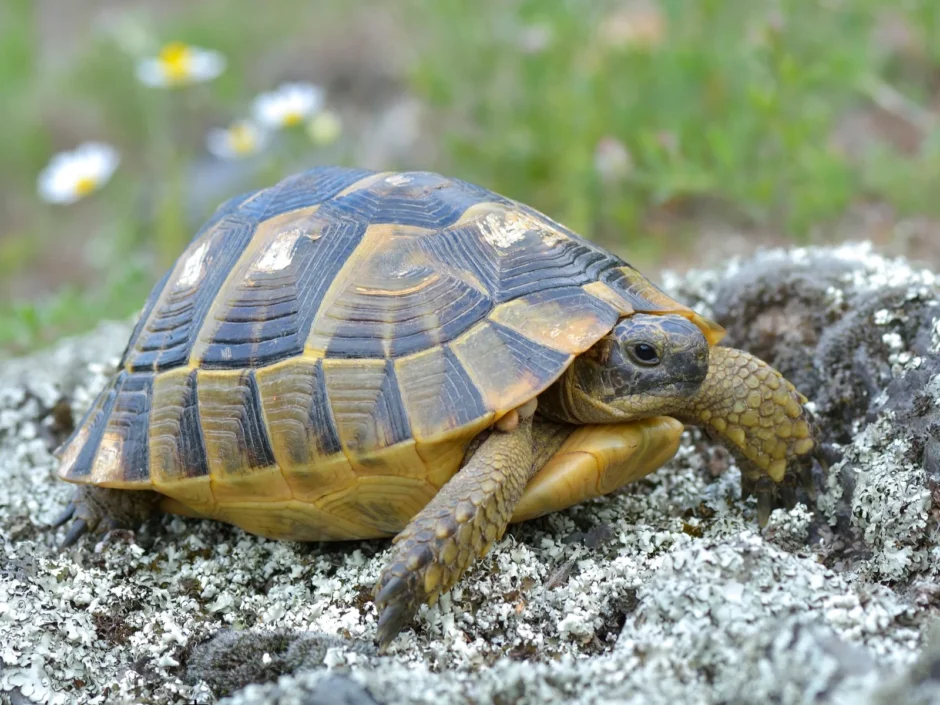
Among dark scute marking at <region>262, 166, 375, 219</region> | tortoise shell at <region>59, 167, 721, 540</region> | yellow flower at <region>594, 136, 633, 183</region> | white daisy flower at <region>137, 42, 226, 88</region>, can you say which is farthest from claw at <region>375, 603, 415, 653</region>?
white daisy flower at <region>137, 42, 226, 88</region>

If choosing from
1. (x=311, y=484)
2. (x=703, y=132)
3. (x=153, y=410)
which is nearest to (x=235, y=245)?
(x=153, y=410)

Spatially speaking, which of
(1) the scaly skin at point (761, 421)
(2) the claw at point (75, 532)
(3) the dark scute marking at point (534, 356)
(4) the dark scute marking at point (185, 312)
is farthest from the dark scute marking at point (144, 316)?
(1) the scaly skin at point (761, 421)

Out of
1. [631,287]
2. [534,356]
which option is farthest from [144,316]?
[631,287]

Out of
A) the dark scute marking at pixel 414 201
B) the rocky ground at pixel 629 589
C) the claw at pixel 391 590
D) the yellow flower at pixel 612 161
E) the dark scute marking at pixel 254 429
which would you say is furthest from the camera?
the yellow flower at pixel 612 161

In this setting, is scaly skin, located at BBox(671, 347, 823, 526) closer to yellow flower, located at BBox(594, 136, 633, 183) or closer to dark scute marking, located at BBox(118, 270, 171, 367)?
dark scute marking, located at BBox(118, 270, 171, 367)

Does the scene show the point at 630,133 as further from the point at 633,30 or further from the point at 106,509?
the point at 106,509

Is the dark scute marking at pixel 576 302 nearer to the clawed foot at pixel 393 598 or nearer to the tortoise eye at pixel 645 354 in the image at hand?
the tortoise eye at pixel 645 354

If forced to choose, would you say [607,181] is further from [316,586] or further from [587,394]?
[316,586]
